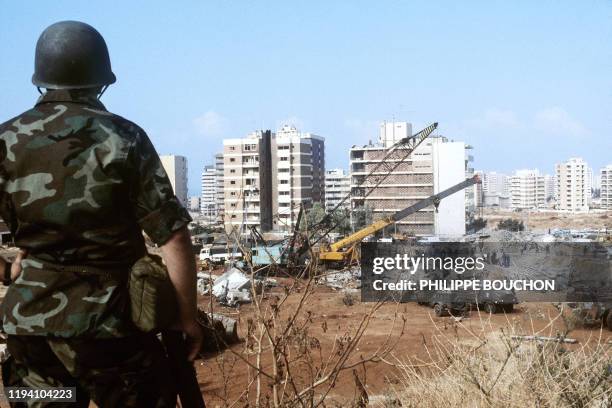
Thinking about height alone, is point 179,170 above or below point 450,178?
above

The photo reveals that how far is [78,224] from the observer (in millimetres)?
1729

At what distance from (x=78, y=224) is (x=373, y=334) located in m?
14.3

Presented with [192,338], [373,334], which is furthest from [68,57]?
[373,334]

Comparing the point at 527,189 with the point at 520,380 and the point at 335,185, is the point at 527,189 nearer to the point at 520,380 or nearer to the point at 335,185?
the point at 335,185

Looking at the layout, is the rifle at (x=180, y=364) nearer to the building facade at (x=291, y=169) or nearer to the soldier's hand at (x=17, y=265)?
the soldier's hand at (x=17, y=265)

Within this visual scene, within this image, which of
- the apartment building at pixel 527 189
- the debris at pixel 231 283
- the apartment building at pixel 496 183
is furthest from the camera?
the apartment building at pixel 496 183

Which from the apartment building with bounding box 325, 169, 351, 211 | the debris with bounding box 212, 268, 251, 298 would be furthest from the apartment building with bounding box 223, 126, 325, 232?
the debris with bounding box 212, 268, 251, 298

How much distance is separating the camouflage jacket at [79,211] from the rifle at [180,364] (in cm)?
17

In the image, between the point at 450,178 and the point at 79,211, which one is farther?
the point at 450,178

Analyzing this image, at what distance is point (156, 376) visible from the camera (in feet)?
5.94

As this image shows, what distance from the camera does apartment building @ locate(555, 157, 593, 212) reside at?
12394 centimetres

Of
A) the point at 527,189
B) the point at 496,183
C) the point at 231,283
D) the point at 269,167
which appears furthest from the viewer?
the point at 496,183

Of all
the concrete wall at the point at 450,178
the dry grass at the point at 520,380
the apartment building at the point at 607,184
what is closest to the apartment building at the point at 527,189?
the apartment building at the point at 607,184

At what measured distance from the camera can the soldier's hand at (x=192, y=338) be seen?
184 centimetres
